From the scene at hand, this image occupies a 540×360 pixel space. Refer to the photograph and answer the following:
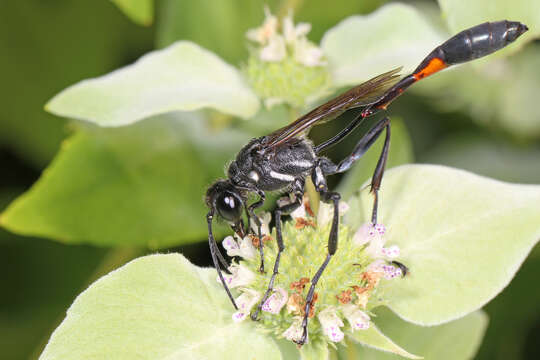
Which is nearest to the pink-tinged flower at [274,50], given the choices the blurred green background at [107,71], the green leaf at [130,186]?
the blurred green background at [107,71]

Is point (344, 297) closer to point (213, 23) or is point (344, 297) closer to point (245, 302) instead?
point (245, 302)

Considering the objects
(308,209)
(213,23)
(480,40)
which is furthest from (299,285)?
(213,23)

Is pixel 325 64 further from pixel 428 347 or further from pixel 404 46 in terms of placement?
pixel 428 347

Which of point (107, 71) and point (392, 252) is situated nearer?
point (392, 252)

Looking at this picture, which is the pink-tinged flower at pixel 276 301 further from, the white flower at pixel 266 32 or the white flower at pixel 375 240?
the white flower at pixel 266 32

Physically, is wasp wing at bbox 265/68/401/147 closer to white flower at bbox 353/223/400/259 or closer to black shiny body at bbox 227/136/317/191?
black shiny body at bbox 227/136/317/191

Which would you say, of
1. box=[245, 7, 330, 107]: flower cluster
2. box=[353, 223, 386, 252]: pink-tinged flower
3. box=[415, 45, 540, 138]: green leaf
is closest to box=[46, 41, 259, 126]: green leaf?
box=[245, 7, 330, 107]: flower cluster

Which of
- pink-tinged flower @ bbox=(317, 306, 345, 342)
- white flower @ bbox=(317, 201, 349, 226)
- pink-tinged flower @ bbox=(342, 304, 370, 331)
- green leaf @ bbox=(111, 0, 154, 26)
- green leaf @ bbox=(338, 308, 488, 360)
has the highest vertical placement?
green leaf @ bbox=(111, 0, 154, 26)
